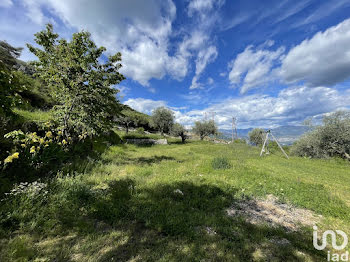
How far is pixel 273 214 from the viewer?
512 cm

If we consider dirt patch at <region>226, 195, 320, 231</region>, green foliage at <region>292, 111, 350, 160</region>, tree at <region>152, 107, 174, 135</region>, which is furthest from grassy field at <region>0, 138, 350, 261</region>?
tree at <region>152, 107, 174, 135</region>

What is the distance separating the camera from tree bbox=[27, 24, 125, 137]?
6.68 metres

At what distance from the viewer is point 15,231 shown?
9.24 feet

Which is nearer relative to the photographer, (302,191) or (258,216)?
(258,216)

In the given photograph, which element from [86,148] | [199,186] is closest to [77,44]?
[86,148]

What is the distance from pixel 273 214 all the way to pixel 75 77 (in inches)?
415

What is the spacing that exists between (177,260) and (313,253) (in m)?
3.33

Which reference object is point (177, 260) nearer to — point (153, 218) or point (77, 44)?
point (153, 218)

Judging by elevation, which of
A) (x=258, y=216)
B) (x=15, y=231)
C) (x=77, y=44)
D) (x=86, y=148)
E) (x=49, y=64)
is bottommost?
(x=258, y=216)

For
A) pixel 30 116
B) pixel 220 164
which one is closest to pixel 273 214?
pixel 220 164

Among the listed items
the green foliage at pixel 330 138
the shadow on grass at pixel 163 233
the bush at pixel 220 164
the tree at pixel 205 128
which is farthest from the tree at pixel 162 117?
the shadow on grass at pixel 163 233

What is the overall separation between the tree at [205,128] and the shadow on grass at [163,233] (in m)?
48.5

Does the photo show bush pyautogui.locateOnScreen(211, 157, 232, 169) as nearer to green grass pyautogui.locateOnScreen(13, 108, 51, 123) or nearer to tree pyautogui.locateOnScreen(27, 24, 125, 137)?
tree pyautogui.locateOnScreen(27, 24, 125, 137)

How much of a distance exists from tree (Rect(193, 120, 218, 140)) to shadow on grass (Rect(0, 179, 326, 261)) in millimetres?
48527
